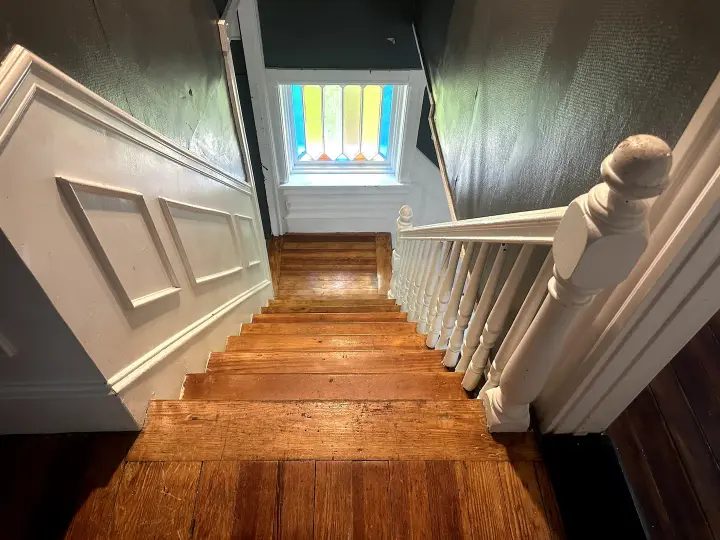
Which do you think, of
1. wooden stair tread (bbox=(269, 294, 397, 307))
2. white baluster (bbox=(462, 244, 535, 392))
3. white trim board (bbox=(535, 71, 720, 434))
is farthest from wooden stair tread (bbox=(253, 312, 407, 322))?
white trim board (bbox=(535, 71, 720, 434))

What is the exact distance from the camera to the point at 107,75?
3.21 feet

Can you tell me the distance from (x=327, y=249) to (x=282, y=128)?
1.42 m

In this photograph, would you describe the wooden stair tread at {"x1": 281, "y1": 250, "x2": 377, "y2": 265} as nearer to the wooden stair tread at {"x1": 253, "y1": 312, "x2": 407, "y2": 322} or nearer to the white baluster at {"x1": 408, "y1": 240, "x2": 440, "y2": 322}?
the wooden stair tread at {"x1": 253, "y1": 312, "x2": 407, "y2": 322}

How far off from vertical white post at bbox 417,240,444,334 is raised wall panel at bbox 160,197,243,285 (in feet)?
3.36

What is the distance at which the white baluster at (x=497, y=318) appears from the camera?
2.91 ft

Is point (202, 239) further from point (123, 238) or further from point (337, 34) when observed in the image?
point (337, 34)

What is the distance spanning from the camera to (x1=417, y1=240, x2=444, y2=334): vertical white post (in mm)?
1767

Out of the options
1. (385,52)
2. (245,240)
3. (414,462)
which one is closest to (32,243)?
(414,462)

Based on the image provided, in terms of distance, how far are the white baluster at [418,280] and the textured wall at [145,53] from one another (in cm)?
117

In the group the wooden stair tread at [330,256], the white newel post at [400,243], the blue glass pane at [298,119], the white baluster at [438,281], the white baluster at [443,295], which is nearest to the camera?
the white baluster at [443,295]

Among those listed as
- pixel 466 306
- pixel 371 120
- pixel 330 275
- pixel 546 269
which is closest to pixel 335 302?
pixel 330 275

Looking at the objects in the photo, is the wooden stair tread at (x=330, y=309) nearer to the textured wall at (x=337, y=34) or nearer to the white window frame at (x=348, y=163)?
the white window frame at (x=348, y=163)

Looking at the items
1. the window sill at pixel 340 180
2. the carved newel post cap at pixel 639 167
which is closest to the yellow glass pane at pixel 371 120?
the window sill at pixel 340 180

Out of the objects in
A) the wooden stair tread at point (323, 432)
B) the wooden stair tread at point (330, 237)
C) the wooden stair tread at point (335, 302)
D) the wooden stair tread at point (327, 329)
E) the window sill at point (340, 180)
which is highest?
the wooden stair tread at point (323, 432)
